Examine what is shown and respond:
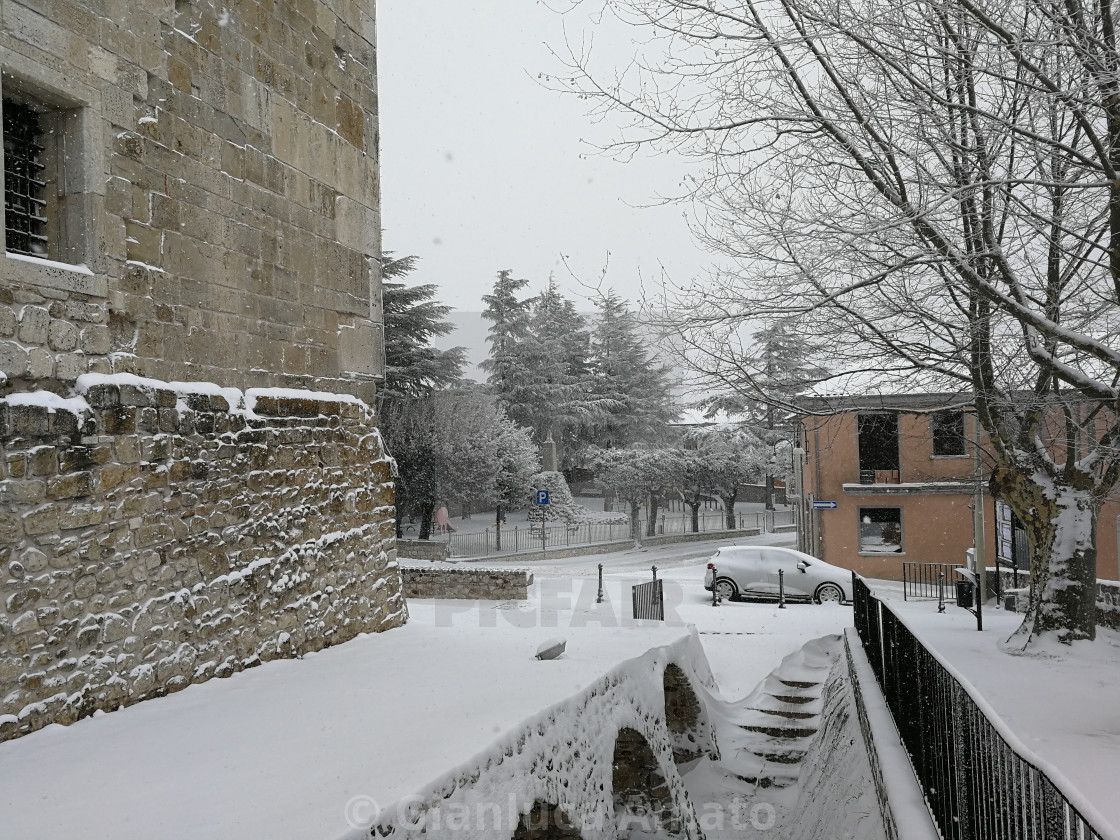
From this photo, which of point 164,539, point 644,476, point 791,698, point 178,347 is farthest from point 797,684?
point 644,476

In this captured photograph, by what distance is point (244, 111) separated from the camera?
5742 millimetres

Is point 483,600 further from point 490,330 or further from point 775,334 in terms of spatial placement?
point 490,330

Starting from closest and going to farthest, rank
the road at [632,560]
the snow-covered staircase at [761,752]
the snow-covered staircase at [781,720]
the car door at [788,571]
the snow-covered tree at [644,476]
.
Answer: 1. the snow-covered staircase at [761,752]
2. the snow-covered staircase at [781,720]
3. the car door at [788,571]
4. the road at [632,560]
5. the snow-covered tree at [644,476]

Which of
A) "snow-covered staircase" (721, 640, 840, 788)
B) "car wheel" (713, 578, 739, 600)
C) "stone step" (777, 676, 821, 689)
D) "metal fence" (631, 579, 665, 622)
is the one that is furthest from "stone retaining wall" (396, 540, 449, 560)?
"stone step" (777, 676, 821, 689)

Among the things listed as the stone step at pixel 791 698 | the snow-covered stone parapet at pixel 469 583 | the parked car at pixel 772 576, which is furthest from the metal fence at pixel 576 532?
the stone step at pixel 791 698

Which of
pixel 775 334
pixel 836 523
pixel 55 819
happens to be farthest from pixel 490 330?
pixel 55 819

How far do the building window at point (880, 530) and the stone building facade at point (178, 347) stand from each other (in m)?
17.2

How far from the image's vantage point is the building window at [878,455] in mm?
21844

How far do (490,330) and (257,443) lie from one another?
103 ft

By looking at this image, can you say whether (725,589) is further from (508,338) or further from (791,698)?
(508,338)

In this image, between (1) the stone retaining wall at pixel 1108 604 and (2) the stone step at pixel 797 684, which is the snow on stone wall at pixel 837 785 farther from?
(1) the stone retaining wall at pixel 1108 604

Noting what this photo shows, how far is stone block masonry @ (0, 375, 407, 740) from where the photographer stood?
405cm

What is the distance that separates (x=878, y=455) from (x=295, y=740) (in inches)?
795

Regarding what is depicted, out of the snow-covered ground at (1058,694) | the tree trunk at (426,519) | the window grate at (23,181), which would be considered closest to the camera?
the window grate at (23,181)
